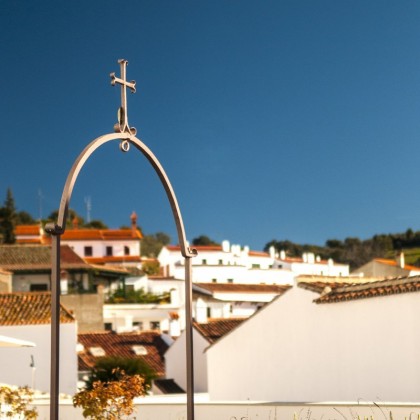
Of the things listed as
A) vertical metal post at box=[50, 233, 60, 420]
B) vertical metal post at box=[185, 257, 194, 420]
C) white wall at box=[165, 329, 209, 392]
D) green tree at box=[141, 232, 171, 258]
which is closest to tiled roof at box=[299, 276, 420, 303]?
vertical metal post at box=[185, 257, 194, 420]

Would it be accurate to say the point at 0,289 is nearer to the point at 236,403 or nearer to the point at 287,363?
the point at 287,363

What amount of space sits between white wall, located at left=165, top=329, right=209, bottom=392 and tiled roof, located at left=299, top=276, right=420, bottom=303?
1042 centimetres

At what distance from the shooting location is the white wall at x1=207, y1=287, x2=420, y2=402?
1756cm

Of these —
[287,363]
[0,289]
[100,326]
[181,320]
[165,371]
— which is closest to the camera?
[287,363]

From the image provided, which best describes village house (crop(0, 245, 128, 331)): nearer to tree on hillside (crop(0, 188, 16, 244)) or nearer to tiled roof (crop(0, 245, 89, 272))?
tiled roof (crop(0, 245, 89, 272))

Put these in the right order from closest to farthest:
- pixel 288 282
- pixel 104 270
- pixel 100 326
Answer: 1. pixel 100 326
2. pixel 104 270
3. pixel 288 282

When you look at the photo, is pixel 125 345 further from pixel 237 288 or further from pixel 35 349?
pixel 237 288

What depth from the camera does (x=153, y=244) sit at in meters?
101

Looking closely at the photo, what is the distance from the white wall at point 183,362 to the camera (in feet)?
99.5

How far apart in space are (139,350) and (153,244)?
6698cm

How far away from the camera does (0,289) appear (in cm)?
4328

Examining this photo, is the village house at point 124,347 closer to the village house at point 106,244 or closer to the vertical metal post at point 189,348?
the vertical metal post at point 189,348

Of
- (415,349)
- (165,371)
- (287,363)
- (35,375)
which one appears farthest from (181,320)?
(415,349)

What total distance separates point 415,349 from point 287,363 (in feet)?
14.2
